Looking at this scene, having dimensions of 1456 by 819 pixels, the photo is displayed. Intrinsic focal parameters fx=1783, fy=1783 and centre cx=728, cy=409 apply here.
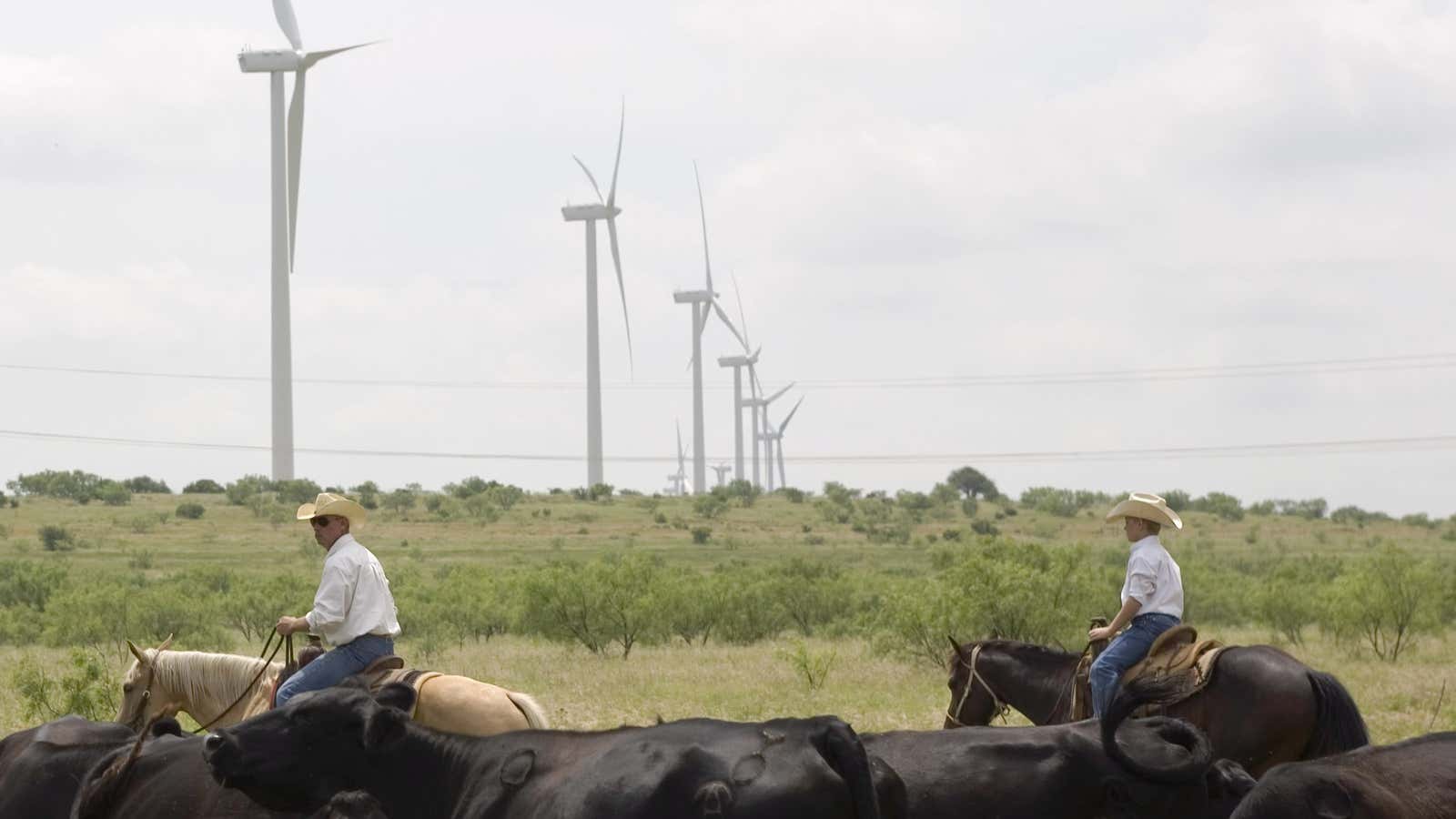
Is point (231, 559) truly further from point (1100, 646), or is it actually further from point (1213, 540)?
point (1100, 646)

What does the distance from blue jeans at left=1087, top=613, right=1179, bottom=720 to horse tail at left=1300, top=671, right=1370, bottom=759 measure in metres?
1.22

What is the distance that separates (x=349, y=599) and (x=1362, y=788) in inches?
246

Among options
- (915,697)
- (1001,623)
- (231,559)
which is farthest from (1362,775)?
(231,559)

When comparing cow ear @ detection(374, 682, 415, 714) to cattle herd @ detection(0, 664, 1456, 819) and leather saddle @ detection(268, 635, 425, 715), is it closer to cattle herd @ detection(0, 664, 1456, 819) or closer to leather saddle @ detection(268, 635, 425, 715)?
cattle herd @ detection(0, 664, 1456, 819)

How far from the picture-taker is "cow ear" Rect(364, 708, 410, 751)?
858cm

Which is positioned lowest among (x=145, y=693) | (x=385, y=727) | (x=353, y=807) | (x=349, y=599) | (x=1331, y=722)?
(x=1331, y=722)

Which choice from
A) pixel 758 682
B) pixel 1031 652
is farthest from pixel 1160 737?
pixel 758 682

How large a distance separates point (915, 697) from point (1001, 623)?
5.61 metres

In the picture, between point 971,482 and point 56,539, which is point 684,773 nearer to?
point 56,539

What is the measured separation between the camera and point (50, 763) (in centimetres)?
969

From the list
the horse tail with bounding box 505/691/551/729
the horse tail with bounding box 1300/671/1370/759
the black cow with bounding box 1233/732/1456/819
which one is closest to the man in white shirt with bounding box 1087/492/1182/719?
the horse tail with bounding box 1300/671/1370/759

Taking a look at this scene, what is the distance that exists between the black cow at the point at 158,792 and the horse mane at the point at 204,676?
8.36 feet

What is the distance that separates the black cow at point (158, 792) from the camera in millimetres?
9188

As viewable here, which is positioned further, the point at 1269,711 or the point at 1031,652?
the point at 1031,652
